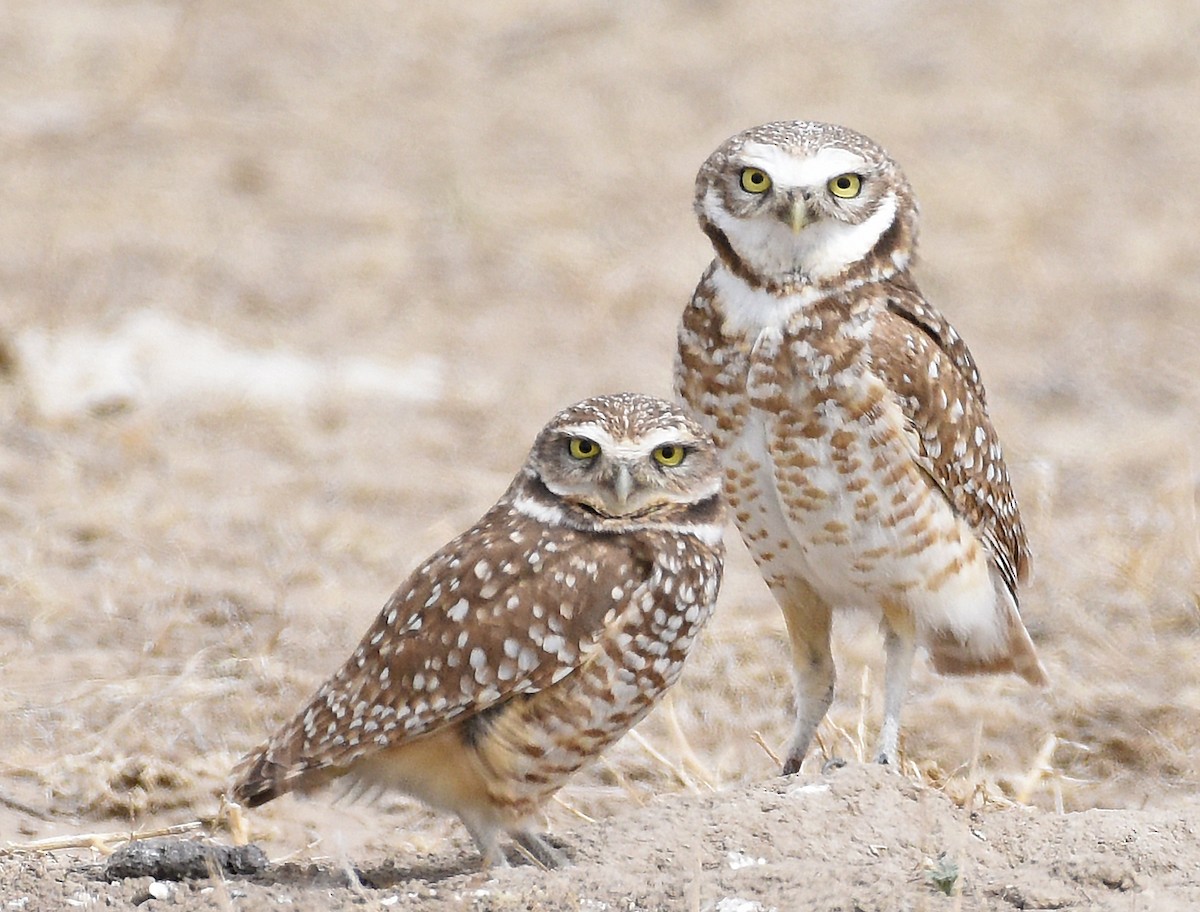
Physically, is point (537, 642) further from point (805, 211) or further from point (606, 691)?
point (805, 211)

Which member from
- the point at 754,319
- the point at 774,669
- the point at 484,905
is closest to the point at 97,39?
the point at 774,669

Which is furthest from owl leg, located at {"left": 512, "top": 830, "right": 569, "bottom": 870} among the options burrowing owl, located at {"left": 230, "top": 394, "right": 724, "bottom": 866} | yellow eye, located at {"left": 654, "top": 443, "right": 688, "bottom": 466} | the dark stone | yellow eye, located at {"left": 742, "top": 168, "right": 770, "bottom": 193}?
yellow eye, located at {"left": 742, "top": 168, "right": 770, "bottom": 193}

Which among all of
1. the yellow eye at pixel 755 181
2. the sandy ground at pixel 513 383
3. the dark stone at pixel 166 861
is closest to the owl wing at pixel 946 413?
the yellow eye at pixel 755 181

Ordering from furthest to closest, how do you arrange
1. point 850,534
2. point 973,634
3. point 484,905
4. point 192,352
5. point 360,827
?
point 192,352 < point 360,827 < point 973,634 < point 850,534 < point 484,905

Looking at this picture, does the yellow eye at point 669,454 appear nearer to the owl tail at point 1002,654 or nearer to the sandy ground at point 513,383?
the sandy ground at point 513,383

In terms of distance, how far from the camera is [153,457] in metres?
8.05

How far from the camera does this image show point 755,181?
4598mm

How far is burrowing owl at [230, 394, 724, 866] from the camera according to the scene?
13.4 feet

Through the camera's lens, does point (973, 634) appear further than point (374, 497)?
No

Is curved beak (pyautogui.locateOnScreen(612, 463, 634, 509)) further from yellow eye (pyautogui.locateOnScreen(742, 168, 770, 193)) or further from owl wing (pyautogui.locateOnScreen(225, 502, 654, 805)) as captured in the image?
yellow eye (pyautogui.locateOnScreen(742, 168, 770, 193))

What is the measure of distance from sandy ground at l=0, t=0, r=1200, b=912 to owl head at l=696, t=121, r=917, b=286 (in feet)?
4.01

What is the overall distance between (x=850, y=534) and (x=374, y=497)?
12.0ft

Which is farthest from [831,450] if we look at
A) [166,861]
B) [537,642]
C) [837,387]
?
[166,861]

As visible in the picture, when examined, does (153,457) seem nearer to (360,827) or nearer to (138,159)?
(360,827)
